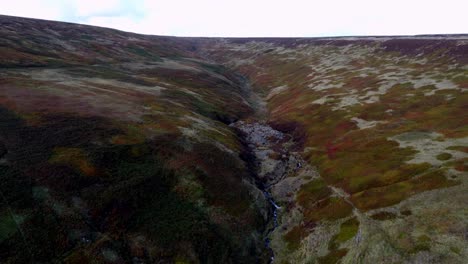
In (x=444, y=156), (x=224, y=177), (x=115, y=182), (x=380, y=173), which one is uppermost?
(x=444, y=156)

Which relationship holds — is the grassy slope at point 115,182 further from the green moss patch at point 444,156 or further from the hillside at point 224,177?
the green moss patch at point 444,156

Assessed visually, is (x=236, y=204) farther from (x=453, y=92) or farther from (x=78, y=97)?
(x=453, y=92)

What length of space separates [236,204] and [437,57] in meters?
144

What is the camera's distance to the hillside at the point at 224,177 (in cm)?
4606

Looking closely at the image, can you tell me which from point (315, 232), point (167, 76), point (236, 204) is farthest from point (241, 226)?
point (167, 76)

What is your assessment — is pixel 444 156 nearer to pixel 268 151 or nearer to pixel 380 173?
pixel 380 173

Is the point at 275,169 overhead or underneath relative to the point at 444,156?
underneath

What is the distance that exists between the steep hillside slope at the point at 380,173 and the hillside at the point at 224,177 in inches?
11.0

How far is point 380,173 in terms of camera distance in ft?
210

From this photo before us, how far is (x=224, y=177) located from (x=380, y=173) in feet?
100

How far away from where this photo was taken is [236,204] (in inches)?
2432

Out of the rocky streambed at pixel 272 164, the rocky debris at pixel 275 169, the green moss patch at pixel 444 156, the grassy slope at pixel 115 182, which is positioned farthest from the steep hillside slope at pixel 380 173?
the grassy slope at pixel 115 182

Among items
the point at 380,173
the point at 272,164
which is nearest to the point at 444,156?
the point at 380,173

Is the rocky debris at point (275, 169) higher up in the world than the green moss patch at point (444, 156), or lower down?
lower down
